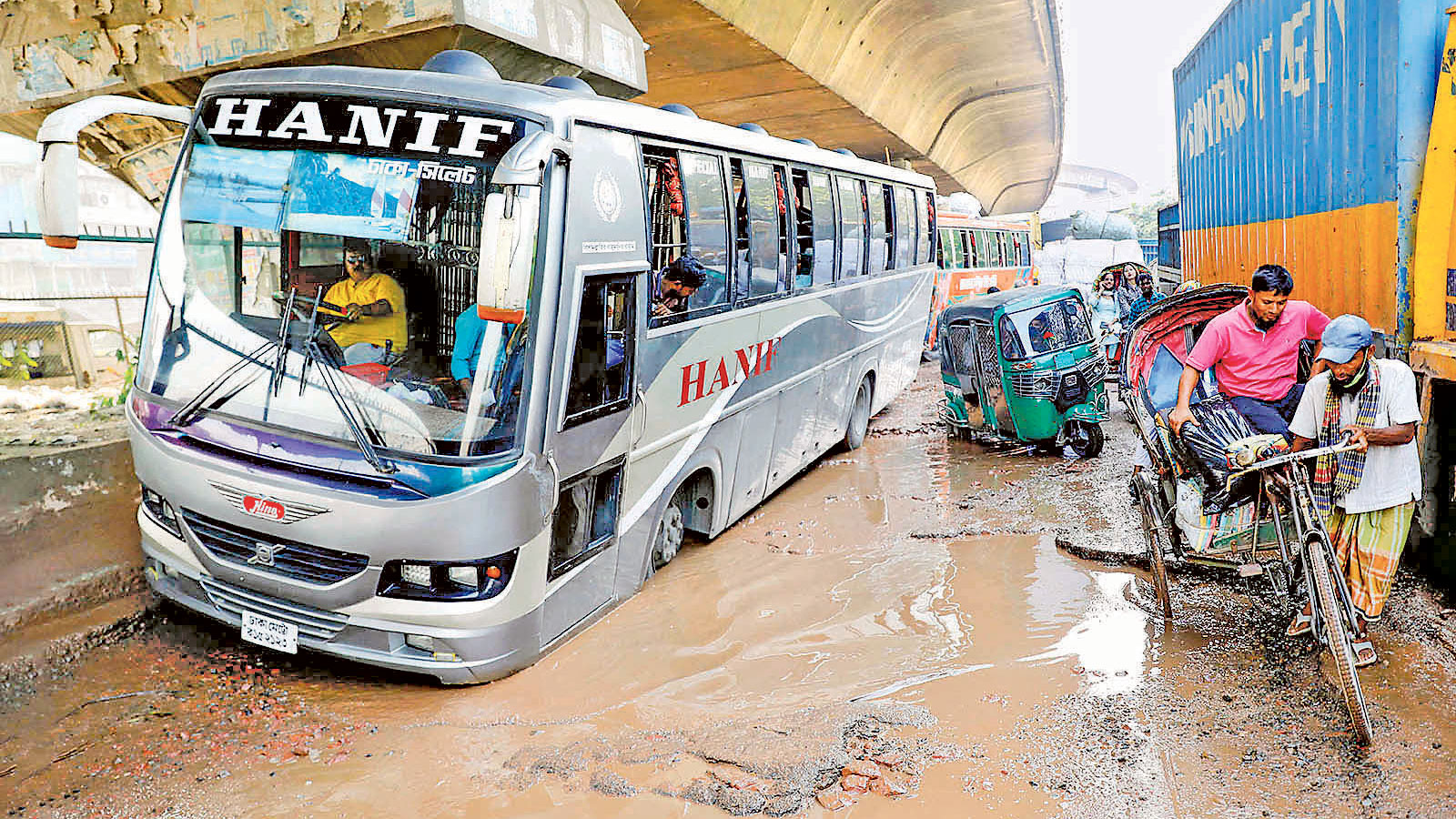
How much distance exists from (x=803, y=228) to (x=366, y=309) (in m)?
4.26

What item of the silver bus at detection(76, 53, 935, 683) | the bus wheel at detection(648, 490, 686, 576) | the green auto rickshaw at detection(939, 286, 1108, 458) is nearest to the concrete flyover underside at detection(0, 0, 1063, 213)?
the silver bus at detection(76, 53, 935, 683)

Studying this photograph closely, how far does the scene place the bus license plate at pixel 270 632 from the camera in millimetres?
4691

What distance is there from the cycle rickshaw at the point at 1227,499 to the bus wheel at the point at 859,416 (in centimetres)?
465

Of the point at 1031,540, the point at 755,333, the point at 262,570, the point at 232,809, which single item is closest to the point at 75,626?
the point at 262,570

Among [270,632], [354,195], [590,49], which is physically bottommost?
[270,632]

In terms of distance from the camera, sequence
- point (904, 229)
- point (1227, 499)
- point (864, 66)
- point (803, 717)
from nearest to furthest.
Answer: point (803, 717) → point (1227, 499) → point (904, 229) → point (864, 66)

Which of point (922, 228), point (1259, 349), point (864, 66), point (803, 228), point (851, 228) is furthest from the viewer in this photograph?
point (864, 66)

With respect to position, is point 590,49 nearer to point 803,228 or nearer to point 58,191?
point 803,228

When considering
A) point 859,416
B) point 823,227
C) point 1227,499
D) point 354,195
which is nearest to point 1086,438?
point 859,416

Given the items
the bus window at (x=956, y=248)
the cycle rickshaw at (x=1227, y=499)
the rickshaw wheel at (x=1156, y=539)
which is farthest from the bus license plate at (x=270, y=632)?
the bus window at (x=956, y=248)

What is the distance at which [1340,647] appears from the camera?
167 inches

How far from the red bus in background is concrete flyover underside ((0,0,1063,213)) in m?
2.31

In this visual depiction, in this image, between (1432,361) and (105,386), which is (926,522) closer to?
(1432,361)

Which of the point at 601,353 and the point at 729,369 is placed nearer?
the point at 601,353
